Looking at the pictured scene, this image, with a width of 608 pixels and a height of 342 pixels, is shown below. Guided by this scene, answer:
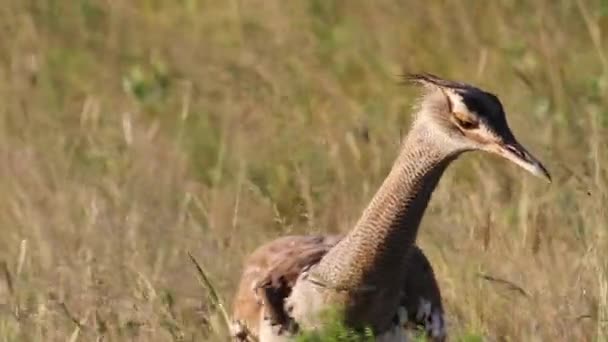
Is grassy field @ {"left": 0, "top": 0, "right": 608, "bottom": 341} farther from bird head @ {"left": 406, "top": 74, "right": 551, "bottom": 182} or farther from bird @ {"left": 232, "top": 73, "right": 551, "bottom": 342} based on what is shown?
bird head @ {"left": 406, "top": 74, "right": 551, "bottom": 182}

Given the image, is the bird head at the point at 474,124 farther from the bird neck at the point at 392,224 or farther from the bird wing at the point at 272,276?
the bird wing at the point at 272,276

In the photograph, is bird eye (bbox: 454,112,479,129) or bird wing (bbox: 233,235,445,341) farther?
bird wing (bbox: 233,235,445,341)

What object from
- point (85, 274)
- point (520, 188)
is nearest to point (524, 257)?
point (520, 188)

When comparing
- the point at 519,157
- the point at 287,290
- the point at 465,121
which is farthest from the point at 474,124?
→ the point at 287,290

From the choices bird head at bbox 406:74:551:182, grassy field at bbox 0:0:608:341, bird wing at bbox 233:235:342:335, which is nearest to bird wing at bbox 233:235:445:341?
bird wing at bbox 233:235:342:335

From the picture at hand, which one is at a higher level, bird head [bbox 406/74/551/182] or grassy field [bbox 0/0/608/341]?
bird head [bbox 406/74/551/182]

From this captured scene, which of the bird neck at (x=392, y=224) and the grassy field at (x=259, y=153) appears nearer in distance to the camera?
the bird neck at (x=392, y=224)

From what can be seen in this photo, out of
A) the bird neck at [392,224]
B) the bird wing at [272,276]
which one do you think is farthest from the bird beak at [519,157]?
the bird wing at [272,276]

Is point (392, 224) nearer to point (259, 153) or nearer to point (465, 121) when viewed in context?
point (465, 121)

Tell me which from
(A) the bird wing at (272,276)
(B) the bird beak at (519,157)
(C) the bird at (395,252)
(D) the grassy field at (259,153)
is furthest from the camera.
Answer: (D) the grassy field at (259,153)

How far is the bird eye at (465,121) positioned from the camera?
409cm

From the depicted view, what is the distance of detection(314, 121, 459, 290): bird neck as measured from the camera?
4.20 metres

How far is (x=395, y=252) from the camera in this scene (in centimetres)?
424

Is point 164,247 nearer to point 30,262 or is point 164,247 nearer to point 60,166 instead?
point 30,262
